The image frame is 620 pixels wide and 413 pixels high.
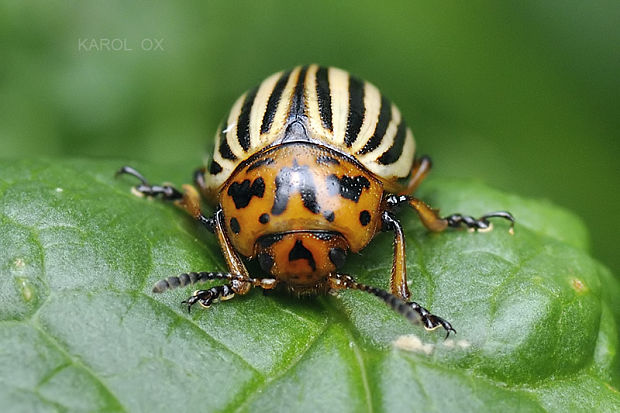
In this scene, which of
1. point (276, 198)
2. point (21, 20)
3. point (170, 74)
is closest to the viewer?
point (276, 198)

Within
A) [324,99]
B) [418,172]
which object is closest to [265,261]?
[324,99]

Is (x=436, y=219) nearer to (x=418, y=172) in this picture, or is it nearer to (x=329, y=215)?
(x=418, y=172)

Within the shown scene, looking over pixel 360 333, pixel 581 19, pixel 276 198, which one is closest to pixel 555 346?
pixel 360 333

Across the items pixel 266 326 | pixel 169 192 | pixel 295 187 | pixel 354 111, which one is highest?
pixel 354 111

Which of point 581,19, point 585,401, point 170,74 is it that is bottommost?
point 585,401

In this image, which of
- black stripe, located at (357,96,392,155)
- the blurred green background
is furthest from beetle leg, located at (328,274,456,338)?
the blurred green background

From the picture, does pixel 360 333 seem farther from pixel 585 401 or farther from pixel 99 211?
pixel 99 211

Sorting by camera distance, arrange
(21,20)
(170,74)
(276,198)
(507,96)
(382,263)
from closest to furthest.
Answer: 1. (276,198)
2. (382,263)
3. (21,20)
4. (170,74)
5. (507,96)

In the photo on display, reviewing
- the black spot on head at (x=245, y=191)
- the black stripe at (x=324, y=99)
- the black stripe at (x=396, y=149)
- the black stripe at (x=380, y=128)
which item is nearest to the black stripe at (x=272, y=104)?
the black stripe at (x=324, y=99)

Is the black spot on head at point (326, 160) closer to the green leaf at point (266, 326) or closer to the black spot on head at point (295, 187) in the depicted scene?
the black spot on head at point (295, 187)
